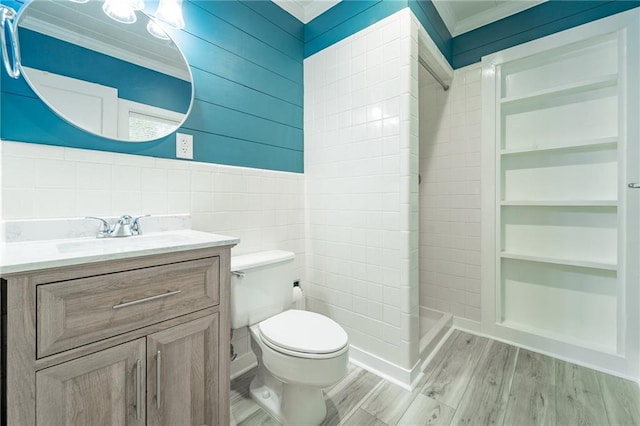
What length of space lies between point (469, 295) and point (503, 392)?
0.81 m

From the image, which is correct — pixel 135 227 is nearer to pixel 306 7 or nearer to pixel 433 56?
pixel 306 7

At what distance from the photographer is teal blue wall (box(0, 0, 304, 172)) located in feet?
4.25

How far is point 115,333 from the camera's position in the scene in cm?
79

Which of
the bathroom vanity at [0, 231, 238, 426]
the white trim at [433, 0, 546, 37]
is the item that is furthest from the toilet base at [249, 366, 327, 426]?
the white trim at [433, 0, 546, 37]

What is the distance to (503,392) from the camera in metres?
1.46

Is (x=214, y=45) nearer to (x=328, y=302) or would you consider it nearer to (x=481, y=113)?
(x=328, y=302)

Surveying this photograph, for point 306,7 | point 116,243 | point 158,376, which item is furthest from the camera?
point 306,7

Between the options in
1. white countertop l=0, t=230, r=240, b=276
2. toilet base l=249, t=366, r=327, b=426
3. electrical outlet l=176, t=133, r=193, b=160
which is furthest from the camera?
electrical outlet l=176, t=133, r=193, b=160

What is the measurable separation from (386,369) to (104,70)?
6.95 ft

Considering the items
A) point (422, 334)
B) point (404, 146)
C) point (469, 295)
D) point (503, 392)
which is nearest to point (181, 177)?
point (404, 146)

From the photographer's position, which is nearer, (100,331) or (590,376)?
(100,331)

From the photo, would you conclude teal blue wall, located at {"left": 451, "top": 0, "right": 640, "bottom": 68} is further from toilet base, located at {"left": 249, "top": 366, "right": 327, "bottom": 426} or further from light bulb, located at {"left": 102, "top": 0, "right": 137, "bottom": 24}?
toilet base, located at {"left": 249, "top": 366, "right": 327, "bottom": 426}

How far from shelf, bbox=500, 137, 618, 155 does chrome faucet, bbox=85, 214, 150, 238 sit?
2.39m

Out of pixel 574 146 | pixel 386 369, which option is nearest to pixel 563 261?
pixel 574 146
